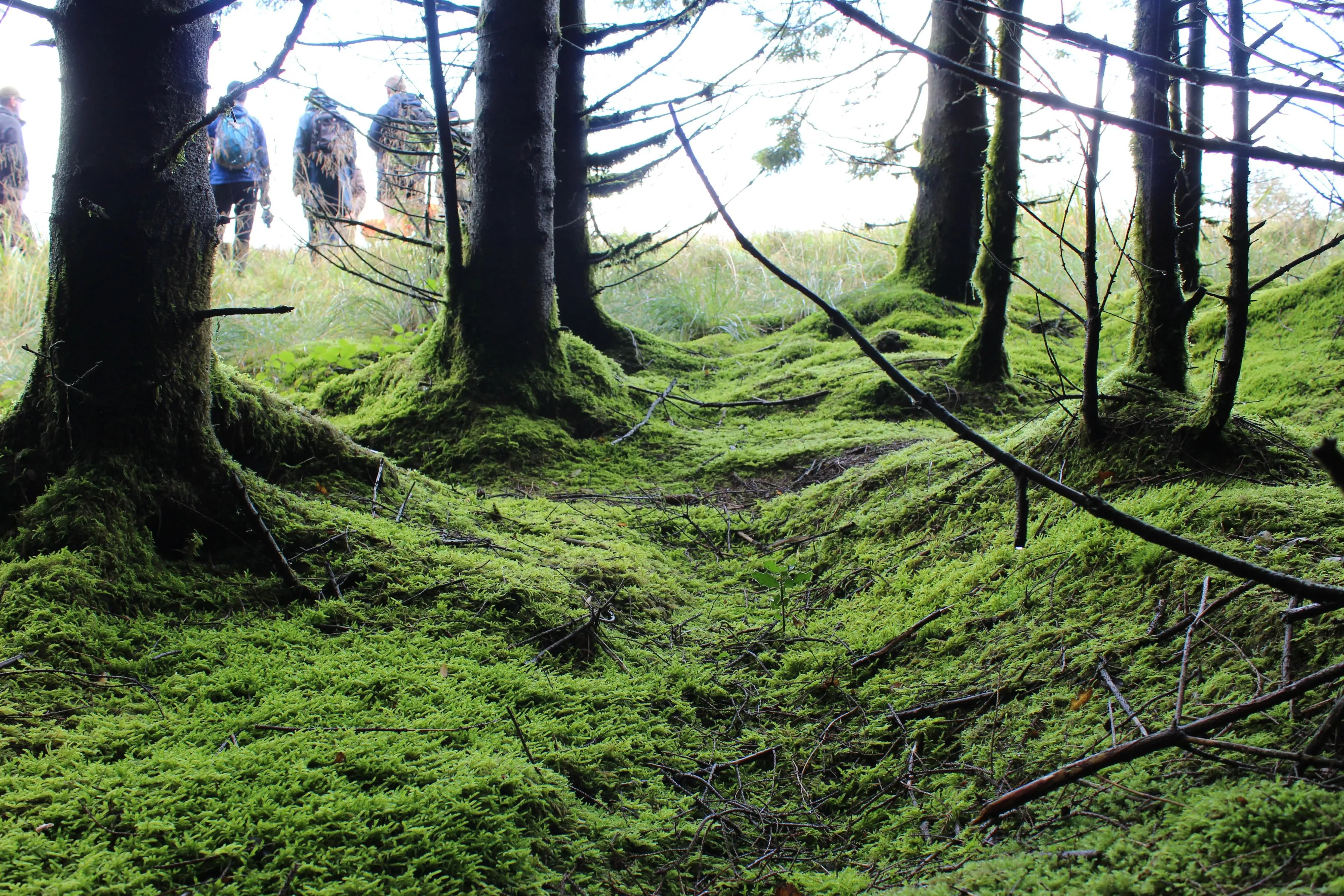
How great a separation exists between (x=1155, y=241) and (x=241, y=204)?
9.30 metres

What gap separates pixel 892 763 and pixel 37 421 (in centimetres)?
247

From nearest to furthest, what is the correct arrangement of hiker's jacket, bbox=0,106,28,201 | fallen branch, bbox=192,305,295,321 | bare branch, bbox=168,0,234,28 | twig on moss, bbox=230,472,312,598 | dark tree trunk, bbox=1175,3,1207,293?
fallen branch, bbox=192,305,295,321 → bare branch, bbox=168,0,234,28 → twig on moss, bbox=230,472,312,598 → dark tree trunk, bbox=1175,3,1207,293 → hiker's jacket, bbox=0,106,28,201

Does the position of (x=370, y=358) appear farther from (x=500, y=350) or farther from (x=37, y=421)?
(x=37, y=421)

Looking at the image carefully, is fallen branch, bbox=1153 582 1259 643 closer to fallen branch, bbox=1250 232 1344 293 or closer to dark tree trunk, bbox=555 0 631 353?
fallen branch, bbox=1250 232 1344 293

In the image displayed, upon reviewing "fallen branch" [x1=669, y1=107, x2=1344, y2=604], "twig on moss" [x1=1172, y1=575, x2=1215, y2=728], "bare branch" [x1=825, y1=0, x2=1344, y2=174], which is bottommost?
"twig on moss" [x1=1172, y1=575, x2=1215, y2=728]

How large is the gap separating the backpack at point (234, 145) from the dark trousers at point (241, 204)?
0.25 metres

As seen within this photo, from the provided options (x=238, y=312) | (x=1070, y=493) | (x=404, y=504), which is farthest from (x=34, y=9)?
(x=1070, y=493)

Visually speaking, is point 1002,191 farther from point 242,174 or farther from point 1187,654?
point 242,174

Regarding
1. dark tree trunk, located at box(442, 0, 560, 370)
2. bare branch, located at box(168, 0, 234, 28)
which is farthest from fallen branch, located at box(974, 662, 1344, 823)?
dark tree trunk, located at box(442, 0, 560, 370)

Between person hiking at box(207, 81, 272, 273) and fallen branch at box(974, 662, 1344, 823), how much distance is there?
8.99 m

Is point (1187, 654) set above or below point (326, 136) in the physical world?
below

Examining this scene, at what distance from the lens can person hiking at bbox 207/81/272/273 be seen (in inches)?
333

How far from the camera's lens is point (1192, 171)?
117 inches

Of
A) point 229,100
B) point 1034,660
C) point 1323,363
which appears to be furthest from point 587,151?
point 1034,660
